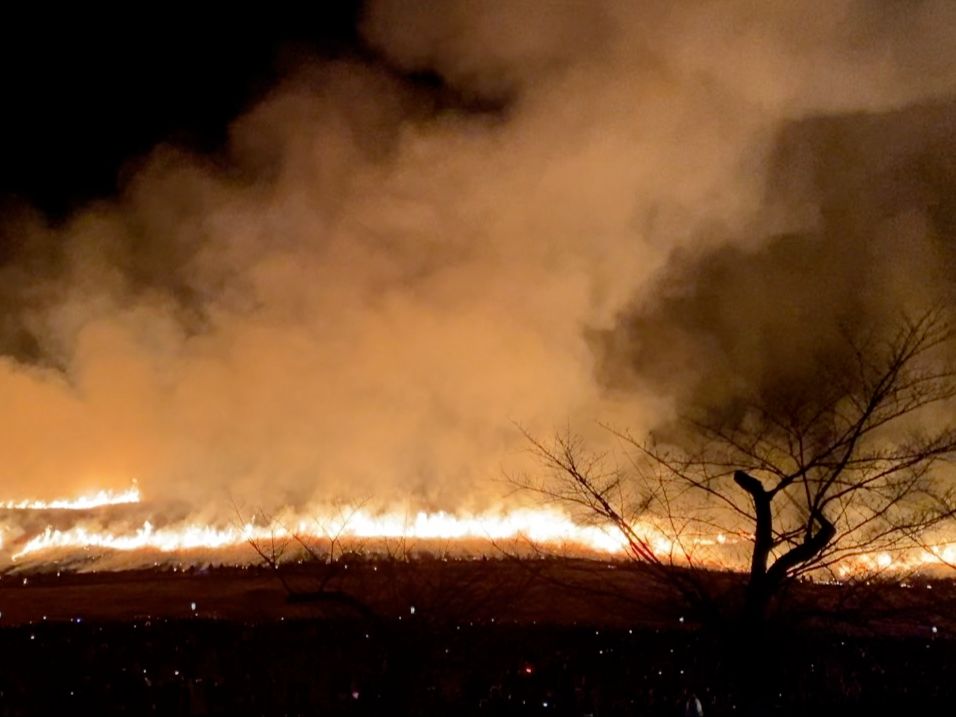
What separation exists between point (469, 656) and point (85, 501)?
19.4 m

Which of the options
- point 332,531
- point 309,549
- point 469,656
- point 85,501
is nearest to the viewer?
point 469,656

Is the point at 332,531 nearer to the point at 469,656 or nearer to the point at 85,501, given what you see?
the point at 469,656

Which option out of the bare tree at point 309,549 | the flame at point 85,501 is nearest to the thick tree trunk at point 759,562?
the bare tree at point 309,549

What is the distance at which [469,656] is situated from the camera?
924 cm

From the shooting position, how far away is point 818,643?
10.1 metres

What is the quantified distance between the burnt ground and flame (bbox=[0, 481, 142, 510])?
876 cm

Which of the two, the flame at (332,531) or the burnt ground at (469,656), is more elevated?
the flame at (332,531)

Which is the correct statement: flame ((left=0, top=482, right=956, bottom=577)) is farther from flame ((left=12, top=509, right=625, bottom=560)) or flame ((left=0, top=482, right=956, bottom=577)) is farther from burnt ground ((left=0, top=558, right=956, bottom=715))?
burnt ground ((left=0, top=558, right=956, bottom=715))

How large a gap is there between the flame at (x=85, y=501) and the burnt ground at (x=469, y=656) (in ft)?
28.8

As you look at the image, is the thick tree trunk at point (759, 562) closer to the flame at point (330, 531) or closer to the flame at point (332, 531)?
the flame at point (330, 531)

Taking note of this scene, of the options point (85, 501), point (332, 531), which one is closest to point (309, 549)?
point (332, 531)

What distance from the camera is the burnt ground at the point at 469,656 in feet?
24.4

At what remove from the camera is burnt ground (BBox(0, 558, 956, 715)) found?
24.4ft

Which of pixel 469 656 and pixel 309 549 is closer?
pixel 469 656
